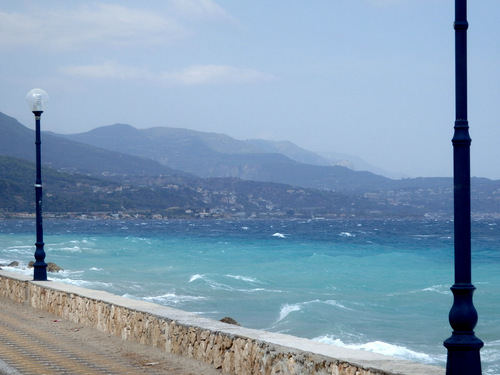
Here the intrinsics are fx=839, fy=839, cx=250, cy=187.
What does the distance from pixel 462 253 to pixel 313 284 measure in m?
36.0

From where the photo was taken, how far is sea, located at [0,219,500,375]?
984 inches

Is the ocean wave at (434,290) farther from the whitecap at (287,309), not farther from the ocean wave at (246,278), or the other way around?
the whitecap at (287,309)

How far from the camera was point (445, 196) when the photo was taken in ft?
634

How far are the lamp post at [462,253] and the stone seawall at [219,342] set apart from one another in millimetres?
494

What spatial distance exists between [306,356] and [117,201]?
17124 centimetres

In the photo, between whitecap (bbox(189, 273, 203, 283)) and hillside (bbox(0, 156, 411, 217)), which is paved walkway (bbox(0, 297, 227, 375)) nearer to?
whitecap (bbox(189, 273, 203, 283))

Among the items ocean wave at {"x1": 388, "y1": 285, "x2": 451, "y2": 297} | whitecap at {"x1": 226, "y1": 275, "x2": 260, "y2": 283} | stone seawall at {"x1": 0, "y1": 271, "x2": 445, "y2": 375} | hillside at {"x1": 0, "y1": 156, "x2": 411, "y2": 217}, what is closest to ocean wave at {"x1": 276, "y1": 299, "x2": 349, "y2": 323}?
ocean wave at {"x1": 388, "y1": 285, "x2": 451, "y2": 297}

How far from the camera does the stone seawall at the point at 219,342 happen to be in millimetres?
6977

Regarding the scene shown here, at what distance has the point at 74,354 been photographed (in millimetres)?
10031

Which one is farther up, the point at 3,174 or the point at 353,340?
the point at 3,174

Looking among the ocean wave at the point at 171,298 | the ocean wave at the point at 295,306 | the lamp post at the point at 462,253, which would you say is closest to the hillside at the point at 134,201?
the ocean wave at the point at 171,298

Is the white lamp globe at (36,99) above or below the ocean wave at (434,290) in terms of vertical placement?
above

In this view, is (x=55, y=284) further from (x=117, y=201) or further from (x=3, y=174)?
(x=117, y=201)

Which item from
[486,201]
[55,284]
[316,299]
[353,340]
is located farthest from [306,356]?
[486,201]
